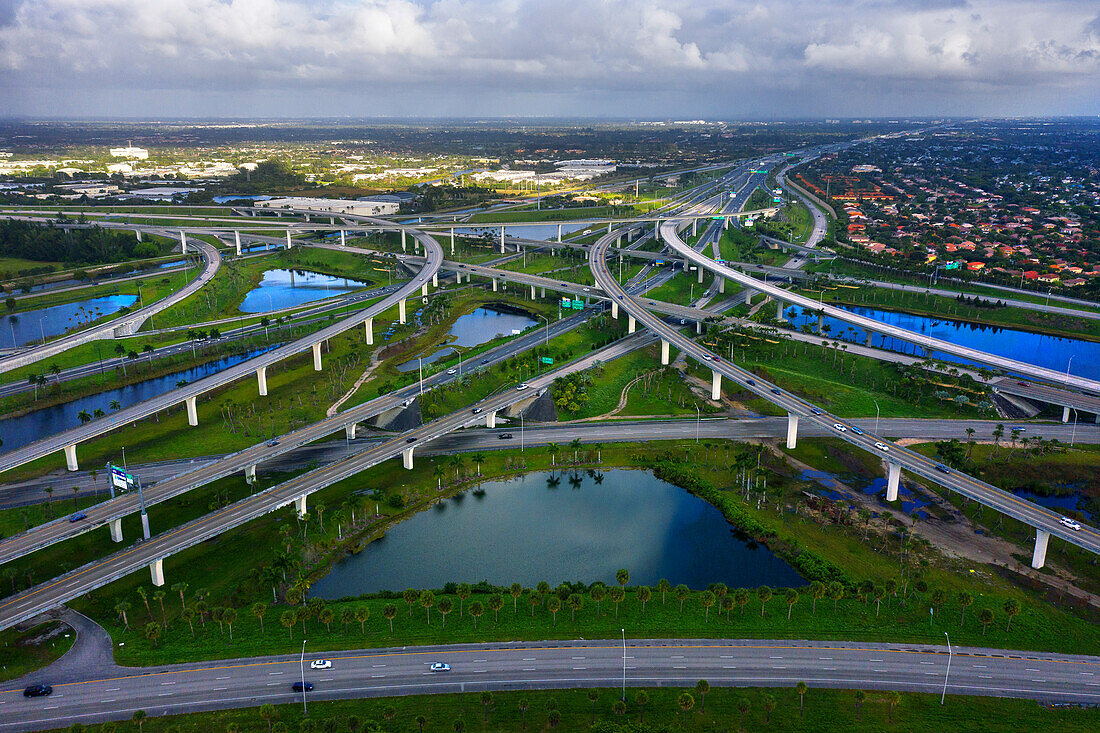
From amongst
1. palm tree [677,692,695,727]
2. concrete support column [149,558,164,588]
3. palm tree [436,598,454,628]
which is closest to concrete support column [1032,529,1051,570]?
palm tree [677,692,695,727]

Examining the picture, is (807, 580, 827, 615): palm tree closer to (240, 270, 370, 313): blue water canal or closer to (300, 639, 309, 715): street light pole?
(300, 639, 309, 715): street light pole

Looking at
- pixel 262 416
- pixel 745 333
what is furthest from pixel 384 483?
pixel 745 333

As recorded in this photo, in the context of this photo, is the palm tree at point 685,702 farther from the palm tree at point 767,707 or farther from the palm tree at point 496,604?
the palm tree at point 496,604

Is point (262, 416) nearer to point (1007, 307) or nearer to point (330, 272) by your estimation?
point (330, 272)

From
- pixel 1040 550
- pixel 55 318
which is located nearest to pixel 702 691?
pixel 1040 550

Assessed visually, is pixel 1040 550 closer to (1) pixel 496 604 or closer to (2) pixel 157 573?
(1) pixel 496 604
